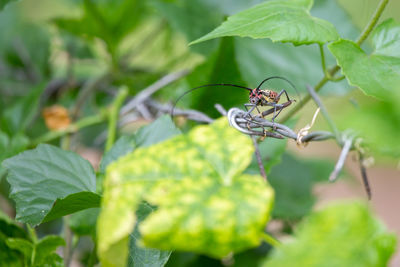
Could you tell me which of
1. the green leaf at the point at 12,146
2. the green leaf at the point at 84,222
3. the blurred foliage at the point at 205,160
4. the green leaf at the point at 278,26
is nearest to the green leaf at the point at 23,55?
the blurred foliage at the point at 205,160

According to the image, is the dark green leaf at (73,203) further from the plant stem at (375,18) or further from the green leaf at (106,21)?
the green leaf at (106,21)

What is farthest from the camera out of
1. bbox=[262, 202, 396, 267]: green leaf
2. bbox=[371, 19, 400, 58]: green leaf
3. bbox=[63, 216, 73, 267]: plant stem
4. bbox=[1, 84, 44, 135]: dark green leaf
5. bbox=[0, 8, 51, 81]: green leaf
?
bbox=[0, 8, 51, 81]: green leaf

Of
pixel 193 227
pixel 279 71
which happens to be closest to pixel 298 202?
pixel 279 71

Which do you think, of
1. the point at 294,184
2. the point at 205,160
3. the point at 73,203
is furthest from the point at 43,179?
the point at 294,184

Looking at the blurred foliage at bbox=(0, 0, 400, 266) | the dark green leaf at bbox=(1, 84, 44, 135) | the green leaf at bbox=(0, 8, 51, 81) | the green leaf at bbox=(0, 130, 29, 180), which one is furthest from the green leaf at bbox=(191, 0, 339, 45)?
the green leaf at bbox=(0, 8, 51, 81)

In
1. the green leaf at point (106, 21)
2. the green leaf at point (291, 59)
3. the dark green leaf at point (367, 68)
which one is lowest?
the green leaf at point (106, 21)

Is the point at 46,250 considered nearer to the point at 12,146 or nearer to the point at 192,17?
the point at 12,146

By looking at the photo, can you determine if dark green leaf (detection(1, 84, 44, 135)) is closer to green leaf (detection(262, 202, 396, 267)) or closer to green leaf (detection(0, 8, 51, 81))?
green leaf (detection(0, 8, 51, 81))
